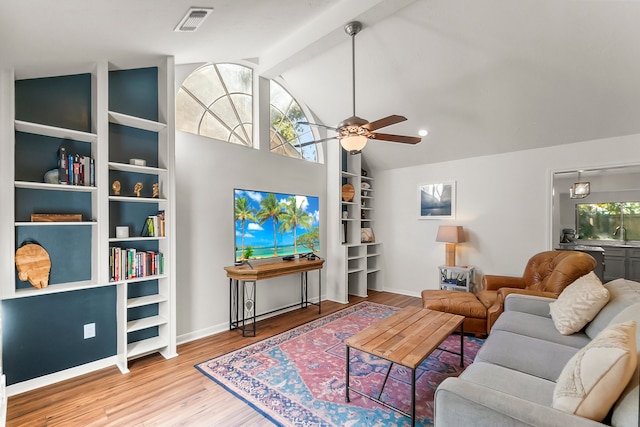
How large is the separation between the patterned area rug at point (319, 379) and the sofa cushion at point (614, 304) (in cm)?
103

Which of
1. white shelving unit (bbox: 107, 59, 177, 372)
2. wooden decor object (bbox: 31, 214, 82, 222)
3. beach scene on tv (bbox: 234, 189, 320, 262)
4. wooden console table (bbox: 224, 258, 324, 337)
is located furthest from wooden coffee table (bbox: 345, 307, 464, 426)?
wooden decor object (bbox: 31, 214, 82, 222)

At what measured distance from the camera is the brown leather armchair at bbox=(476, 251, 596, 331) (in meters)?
3.07

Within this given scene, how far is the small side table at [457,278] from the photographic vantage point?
4406 mm

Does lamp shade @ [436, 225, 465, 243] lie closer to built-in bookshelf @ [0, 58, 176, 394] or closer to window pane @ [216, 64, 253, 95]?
window pane @ [216, 64, 253, 95]

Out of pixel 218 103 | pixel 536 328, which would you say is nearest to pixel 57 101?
pixel 218 103

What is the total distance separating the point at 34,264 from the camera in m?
2.33

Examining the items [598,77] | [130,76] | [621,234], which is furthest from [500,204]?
[130,76]

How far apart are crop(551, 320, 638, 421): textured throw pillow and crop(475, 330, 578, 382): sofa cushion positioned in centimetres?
62

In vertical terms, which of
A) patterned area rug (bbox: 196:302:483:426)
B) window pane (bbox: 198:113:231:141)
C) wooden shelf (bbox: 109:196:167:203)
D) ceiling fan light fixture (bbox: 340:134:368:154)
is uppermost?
window pane (bbox: 198:113:231:141)

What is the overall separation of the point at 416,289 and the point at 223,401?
12.7ft

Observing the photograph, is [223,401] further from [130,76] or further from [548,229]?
[548,229]

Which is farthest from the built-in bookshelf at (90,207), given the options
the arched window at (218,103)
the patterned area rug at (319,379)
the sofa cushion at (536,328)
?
the sofa cushion at (536,328)

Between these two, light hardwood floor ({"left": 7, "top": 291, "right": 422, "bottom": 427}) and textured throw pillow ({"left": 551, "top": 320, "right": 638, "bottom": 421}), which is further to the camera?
light hardwood floor ({"left": 7, "top": 291, "right": 422, "bottom": 427})

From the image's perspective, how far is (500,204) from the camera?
175 inches
